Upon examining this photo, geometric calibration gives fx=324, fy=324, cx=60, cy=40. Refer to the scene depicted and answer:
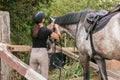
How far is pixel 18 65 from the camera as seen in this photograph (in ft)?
11.7

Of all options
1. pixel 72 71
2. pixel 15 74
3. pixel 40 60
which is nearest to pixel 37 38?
pixel 40 60

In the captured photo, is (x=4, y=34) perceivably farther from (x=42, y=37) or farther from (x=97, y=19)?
(x=97, y=19)

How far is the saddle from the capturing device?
4.78 meters

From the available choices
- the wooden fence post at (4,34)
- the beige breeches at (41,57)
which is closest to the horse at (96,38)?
the beige breeches at (41,57)

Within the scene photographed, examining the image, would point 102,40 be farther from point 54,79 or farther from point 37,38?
point 54,79

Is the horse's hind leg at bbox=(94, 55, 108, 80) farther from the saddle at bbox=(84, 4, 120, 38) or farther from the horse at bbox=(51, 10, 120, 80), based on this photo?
the saddle at bbox=(84, 4, 120, 38)

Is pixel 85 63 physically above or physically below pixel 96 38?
below

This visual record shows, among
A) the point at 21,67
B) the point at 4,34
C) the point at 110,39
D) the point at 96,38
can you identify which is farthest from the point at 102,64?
the point at 21,67

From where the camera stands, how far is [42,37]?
4.89 meters

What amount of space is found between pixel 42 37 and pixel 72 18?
1342 mm

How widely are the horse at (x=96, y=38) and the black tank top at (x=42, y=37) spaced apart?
74 centimetres

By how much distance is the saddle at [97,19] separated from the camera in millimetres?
4777

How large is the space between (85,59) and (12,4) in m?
2.62

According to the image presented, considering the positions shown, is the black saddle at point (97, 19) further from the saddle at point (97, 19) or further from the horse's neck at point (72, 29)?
the horse's neck at point (72, 29)
